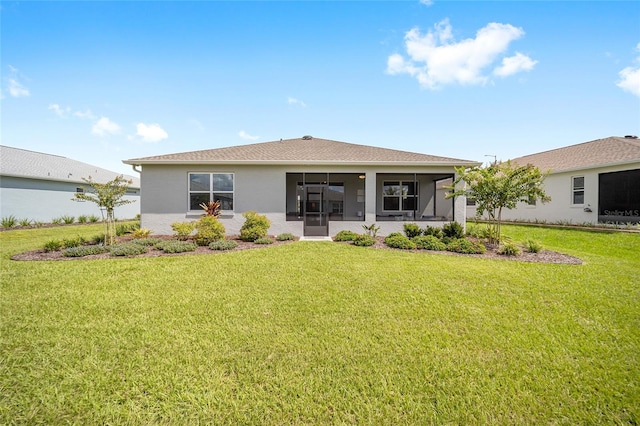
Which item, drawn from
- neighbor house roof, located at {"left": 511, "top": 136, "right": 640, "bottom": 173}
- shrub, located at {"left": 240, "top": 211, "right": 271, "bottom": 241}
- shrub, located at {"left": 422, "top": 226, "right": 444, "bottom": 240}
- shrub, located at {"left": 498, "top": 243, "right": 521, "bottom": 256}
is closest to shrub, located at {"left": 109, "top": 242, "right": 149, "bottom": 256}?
shrub, located at {"left": 240, "top": 211, "right": 271, "bottom": 241}

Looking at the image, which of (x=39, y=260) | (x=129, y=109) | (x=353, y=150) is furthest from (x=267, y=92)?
(x=39, y=260)

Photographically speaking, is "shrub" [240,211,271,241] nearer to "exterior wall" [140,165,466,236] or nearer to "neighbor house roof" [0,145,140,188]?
"exterior wall" [140,165,466,236]

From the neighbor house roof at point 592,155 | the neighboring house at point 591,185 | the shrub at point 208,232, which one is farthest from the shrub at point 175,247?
the neighboring house at point 591,185

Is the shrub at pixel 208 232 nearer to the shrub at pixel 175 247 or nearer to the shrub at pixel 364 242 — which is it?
the shrub at pixel 175 247

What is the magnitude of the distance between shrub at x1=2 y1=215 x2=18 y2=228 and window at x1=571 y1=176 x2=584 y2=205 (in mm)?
30492

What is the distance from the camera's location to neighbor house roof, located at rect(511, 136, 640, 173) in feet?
40.4

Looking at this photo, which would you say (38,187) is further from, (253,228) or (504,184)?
(504,184)

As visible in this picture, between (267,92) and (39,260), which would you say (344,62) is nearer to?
(267,92)

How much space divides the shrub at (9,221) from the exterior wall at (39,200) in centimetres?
18

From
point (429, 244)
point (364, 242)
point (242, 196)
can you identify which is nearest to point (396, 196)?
point (429, 244)

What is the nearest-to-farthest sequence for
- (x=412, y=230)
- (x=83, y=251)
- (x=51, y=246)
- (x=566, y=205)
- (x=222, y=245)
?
(x=83, y=251), (x=51, y=246), (x=222, y=245), (x=412, y=230), (x=566, y=205)

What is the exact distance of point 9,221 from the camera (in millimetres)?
13922

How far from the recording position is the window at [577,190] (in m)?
14.0

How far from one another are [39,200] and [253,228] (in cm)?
1623
